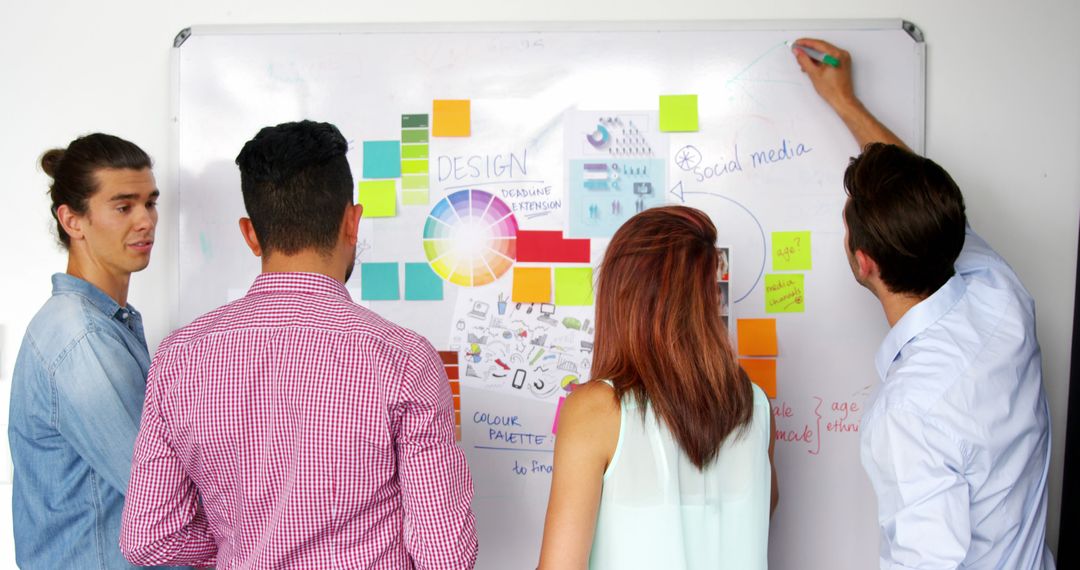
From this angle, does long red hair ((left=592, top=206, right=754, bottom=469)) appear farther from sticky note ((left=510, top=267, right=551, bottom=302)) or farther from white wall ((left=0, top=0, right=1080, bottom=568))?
white wall ((left=0, top=0, right=1080, bottom=568))

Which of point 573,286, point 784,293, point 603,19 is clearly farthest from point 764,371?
point 603,19

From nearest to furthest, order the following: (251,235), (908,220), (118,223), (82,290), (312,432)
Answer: (312,432), (251,235), (908,220), (82,290), (118,223)

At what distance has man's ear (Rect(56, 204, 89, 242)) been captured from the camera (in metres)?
1.65

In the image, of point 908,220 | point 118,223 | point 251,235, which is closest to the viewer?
point 251,235

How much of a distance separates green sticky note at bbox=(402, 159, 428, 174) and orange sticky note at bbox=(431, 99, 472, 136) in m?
0.08

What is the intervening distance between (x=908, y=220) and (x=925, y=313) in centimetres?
17

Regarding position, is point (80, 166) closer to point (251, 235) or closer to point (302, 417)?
point (251, 235)

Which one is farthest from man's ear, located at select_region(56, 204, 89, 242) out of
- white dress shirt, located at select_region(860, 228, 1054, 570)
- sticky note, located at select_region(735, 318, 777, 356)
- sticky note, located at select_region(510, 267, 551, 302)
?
white dress shirt, located at select_region(860, 228, 1054, 570)

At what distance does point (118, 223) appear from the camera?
168 cm

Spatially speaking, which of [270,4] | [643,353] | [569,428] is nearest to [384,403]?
[569,428]

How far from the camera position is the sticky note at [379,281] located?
1977 mm

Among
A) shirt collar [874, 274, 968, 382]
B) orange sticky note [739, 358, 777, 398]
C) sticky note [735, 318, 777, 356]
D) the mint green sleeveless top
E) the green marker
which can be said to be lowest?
the mint green sleeveless top

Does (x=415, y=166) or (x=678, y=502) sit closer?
(x=678, y=502)

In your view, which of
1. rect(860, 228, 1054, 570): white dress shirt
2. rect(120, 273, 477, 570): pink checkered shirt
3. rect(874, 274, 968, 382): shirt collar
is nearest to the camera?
rect(120, 273, 477, 570): pink checkered shirt
